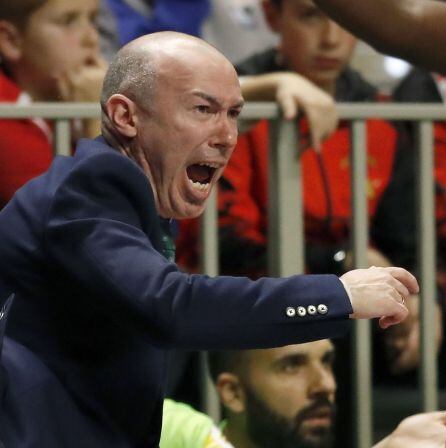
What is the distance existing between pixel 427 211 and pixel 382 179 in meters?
0.46

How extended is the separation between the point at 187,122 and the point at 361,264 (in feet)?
3.74

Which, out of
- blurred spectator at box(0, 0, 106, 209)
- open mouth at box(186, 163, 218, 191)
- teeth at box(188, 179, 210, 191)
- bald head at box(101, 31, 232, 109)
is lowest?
teeth at box(188, 179, 210, 191)

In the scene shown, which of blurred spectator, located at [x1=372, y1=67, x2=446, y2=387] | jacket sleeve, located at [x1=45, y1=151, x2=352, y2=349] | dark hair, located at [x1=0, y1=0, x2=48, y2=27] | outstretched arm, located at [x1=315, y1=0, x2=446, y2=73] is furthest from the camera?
blurred spectator, located at [x1=372, y1=67, x2=446, y2=387]

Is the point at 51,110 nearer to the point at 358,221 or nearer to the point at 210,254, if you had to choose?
the point at 210,254

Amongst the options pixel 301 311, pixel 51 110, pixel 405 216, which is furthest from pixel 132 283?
pixel 405 216

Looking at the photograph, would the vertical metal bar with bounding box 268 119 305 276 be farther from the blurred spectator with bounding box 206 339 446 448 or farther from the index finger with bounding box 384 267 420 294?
the index finger with bounding box 384 267 420 294

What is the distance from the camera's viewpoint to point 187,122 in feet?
6.33

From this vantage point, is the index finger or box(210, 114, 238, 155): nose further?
box(210, 114, 238, 155): nose

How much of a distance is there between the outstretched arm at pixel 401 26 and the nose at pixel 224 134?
313 millimetres

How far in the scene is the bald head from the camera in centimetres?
192

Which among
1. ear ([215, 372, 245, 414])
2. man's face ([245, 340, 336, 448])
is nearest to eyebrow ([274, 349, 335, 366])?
man's face ([245, 340, 336, 448])

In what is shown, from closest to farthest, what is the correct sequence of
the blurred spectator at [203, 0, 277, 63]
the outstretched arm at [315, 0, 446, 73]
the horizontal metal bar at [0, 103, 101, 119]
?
1. the outstretched arm at [315, 0, 446, 73]
2. the horizontal metal bar at [0, 103, 101, 119]
3. the blurred spectator at [203, 0, 277, 63]

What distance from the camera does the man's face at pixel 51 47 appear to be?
3250 millimetres

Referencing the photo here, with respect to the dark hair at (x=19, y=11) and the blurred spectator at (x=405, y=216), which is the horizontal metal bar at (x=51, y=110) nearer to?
the dark hair at (x=19, y=11)
